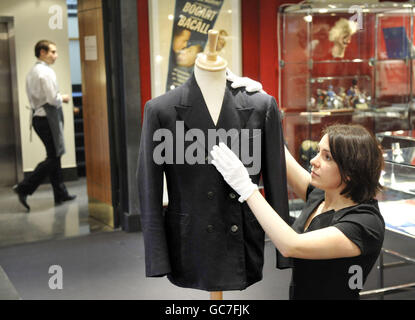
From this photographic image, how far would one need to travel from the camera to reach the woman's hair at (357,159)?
6.86 feet

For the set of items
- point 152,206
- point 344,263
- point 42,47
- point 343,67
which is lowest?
point 344,263

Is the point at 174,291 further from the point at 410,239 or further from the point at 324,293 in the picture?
Result: the point at 324,293

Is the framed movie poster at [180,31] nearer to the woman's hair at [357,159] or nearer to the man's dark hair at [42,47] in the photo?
the man's dark hair at [42,47]

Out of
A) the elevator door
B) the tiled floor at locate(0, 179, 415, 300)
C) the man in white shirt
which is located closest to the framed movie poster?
the man in white shirt

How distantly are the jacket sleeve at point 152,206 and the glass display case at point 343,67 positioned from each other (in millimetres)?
3394

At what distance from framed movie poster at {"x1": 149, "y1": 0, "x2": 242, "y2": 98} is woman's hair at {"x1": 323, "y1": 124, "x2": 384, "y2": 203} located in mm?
3523

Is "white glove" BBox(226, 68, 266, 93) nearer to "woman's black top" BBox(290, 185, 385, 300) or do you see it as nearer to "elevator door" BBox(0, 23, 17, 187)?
"woman's black top" BBox(290, 185, 385, 300)

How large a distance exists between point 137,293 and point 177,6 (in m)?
2.66

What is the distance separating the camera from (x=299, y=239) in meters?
2.05

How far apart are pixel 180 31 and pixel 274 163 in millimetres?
3550

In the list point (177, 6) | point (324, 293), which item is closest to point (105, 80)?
point (177, 6)

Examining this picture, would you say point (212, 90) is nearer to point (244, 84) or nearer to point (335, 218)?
point (244, 84)

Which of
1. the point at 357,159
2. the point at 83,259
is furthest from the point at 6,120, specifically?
the point at 357,159

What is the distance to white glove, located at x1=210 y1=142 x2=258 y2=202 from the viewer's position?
200cm
